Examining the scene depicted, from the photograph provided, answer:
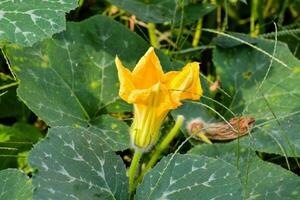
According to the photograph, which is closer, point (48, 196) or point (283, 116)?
point (48, 196)

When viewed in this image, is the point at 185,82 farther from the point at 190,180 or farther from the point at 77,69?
the point at 77,69

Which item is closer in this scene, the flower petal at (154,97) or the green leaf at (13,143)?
the flower petal at (154,97)

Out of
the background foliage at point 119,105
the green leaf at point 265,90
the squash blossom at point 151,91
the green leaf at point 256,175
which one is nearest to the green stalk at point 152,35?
the background foliage at point 119,105

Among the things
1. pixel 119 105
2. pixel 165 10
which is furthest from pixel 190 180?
pixel 165 10

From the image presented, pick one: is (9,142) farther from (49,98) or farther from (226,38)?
(226,38)

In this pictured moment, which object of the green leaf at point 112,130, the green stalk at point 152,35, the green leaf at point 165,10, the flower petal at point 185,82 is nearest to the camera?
the flower petal at point 185,82

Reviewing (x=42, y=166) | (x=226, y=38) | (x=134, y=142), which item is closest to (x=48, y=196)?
(x=42, y=166)

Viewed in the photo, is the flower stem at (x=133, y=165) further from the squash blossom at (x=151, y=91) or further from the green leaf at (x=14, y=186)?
the green leaf at (x=14, y=186)
